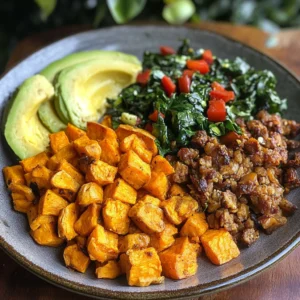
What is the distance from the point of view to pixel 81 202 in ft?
10.1

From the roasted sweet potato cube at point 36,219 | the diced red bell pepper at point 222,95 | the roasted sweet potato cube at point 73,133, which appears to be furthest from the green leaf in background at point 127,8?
the roasted sweet potato cube at point 36,219

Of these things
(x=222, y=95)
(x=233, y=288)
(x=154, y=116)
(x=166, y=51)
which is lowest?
(x=233, y=288)

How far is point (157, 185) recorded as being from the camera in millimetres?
3217

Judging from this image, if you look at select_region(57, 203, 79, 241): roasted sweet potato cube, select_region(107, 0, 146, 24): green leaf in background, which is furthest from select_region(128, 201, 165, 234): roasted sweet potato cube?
select_region(107, 0, 146, 24): green leaf in background

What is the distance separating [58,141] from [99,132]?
308mm

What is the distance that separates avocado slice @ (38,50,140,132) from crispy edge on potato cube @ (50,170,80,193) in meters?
0.80

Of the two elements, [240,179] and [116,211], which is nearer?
[116,211]

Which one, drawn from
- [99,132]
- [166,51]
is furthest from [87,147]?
[166,51]

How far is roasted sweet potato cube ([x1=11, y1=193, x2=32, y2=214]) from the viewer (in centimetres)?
329

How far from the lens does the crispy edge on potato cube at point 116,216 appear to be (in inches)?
119

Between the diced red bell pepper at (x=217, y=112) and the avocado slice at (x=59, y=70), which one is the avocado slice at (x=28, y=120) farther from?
the diced red bell pepper at (x=217, y=112)

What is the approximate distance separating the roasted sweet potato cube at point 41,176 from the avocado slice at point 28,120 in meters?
0.34

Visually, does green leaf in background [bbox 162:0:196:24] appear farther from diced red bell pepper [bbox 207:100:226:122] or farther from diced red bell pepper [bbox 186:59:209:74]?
diced red bell pepper [bbox 207:100:226:122]

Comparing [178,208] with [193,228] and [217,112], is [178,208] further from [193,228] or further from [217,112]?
[217,112]
